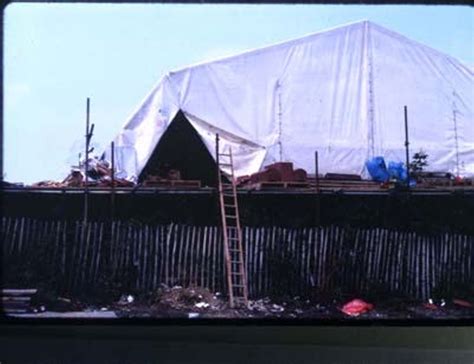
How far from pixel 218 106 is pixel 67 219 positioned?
709mm

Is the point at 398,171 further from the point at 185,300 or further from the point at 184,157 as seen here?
the point at 185,300

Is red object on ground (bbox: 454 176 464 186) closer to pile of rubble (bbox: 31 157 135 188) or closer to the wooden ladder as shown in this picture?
the wooden ladder

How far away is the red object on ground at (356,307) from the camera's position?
2.72 metres

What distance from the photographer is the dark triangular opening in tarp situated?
124 inches

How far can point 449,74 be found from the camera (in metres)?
2.96

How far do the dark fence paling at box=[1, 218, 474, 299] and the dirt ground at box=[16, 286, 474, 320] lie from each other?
1.6 inches

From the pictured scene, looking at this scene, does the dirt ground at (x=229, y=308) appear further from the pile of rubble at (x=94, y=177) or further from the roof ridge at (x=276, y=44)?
the roof ridge at (x=276, y=44)

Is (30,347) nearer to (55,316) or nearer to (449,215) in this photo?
(55,316)

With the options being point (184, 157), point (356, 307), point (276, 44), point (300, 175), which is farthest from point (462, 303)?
point (184, 157)

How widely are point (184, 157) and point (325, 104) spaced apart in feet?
1.94

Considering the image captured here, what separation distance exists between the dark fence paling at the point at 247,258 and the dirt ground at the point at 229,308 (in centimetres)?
4

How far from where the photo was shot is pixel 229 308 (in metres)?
2.77

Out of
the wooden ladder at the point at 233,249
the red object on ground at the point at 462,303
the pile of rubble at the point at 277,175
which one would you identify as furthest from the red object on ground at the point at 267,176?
the red object on ground at the point at 462,303

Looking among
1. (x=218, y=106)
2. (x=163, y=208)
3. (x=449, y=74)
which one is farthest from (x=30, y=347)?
(x=449, y=74)
